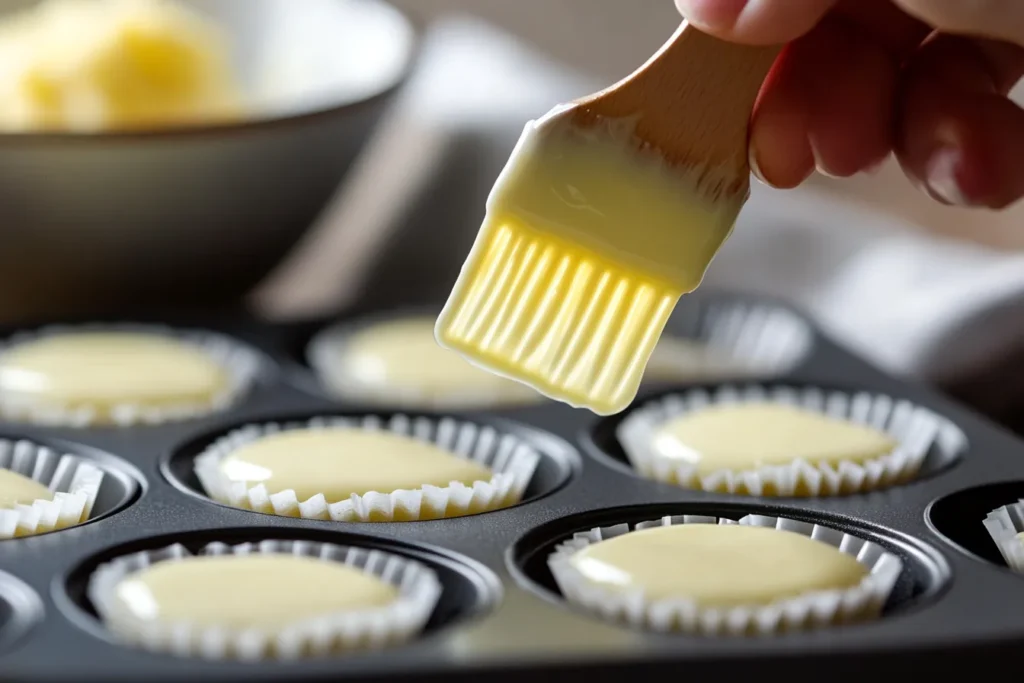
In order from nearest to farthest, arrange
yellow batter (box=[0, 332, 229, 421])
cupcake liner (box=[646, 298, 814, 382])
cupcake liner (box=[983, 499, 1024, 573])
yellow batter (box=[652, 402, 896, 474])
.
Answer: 1. cupcake liner (box=[983, 499, 1024, 573])
2. yellow batter (box=[652, 402, 896, 474])
3. yellow batter (box=[0, 332, 229, 421])
4. cupcake liner (box=[646, 298, 814, 382])

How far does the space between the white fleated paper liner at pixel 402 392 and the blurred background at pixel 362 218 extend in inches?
4.1

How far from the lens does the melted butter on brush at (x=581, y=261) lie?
0.98 meters

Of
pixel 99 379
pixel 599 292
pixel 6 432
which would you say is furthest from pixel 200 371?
pixel 599 292

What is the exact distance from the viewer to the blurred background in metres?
1.57

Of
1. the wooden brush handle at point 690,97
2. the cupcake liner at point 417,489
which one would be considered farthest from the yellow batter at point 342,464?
the wooden brush handle at point 690,97

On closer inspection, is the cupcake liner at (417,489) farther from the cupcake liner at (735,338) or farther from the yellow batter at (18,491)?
the cupcake liner at (735,338)

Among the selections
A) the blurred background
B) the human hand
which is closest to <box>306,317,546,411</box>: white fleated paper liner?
the blurred background

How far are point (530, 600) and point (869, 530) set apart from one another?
302mm

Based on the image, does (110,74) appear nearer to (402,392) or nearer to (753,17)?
(402,392)

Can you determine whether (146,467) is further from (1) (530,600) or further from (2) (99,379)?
(1) (530,600)

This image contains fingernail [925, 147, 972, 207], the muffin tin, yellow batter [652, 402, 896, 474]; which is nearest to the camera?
the muffin tin

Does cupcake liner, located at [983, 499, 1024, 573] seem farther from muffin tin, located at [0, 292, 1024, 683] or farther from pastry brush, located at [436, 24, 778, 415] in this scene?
pastry brush, located at [436, 24, 778, 415]

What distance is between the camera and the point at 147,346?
1537 mm

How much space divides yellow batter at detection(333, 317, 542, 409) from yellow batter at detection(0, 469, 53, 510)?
39 cm
